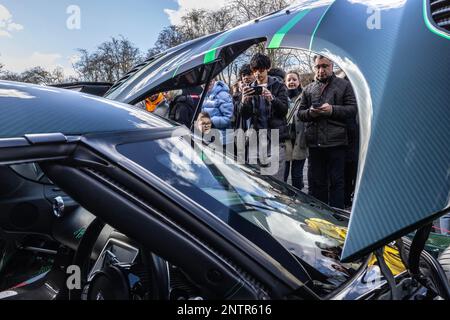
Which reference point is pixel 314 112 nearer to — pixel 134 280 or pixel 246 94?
pixel 246 94

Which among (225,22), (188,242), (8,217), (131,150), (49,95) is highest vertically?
(225,22)

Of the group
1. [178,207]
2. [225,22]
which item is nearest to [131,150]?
[178,207]

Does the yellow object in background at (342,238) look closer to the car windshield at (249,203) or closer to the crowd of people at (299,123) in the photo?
the car windshield at (249,203)

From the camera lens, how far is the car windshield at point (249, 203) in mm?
1082

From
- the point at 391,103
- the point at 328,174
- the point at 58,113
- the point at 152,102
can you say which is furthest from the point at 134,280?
the point at 152,102

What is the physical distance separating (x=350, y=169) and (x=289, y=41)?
248 centimetres

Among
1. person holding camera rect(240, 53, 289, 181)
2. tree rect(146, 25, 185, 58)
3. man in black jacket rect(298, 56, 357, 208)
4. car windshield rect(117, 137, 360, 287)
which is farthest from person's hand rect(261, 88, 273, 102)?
tree rect(146, 25, 185, 58)

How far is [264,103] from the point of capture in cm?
341

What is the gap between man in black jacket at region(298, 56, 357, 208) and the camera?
10.2 feet

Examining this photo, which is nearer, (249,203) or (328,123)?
(249,203)

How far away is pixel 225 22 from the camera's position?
79.7 ft

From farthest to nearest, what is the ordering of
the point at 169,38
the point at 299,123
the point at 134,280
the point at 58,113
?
the point at 169,38, the point at 299,123, the point at 134,280, the point at 58,113

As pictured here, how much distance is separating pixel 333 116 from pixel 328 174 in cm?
50

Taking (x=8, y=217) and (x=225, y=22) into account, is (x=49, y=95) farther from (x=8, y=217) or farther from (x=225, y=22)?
(x=225, y=22)
